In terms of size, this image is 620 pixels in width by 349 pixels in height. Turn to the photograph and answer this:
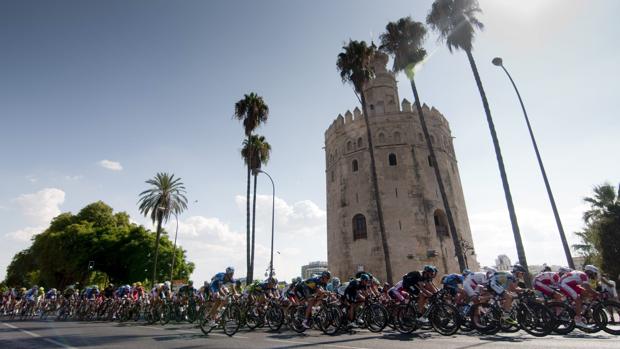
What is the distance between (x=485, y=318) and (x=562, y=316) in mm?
1575

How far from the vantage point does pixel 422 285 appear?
8367 mm

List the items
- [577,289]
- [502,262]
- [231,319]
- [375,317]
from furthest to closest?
[502,262] < [231,319] < [375,317] < [577,289]

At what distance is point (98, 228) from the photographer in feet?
122

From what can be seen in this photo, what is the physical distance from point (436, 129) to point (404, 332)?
→ 2607cm

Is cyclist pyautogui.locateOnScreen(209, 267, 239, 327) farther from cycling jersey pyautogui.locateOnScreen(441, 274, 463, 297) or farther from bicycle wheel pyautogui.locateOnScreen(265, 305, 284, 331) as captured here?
cycling jersey pyautogui.locateOnScreen(441, 274, 463, 297)

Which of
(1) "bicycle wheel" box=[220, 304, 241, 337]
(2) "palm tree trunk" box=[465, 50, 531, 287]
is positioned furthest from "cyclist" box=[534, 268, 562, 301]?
(1) "bicycle wheel" box=[220, 304, 241, 337]

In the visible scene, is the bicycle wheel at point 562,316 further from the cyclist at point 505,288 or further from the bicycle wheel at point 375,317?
the bicycle wheel at point 375,317

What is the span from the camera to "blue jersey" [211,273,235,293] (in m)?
9.84

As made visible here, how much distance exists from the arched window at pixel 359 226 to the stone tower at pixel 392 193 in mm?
86

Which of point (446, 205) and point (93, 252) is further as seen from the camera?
point (93, 252)

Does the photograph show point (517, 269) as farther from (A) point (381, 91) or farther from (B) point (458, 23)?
(A) point (381, 91)

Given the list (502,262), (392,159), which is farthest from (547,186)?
(502,262)

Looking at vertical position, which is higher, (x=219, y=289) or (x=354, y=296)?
(x=219, y=289)

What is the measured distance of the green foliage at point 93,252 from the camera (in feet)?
117
